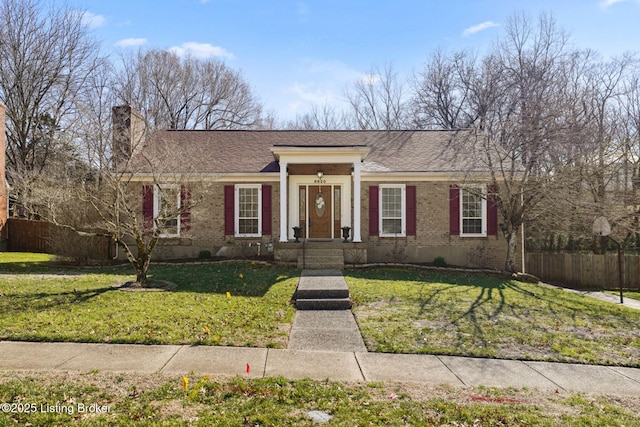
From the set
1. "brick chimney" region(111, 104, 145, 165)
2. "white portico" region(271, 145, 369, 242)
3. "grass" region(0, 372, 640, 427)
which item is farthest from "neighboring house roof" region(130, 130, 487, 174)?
"grass" region(0, 372, 640, 427)

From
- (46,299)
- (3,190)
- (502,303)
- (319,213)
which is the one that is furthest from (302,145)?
(3,190)

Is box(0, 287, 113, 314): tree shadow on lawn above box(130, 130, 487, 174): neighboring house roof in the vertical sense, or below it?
below

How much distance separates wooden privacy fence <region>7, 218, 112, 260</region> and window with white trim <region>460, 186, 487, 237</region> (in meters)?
13.8

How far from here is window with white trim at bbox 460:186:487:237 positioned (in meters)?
16.4

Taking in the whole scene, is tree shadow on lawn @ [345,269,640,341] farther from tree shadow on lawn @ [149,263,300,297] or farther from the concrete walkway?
tree shadow on lawn @ [149,263,300,297]

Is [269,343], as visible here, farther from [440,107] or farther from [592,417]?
[440,107]

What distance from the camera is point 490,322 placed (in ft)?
26.9

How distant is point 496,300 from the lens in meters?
10.3

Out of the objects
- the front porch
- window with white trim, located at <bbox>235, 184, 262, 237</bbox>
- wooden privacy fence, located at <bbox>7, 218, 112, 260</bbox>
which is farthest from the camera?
window with white trim, located at <bbox>235, 184, 262, 237</bbox>

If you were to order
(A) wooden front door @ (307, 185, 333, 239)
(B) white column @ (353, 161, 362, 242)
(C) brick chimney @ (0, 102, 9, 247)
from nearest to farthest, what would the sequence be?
1. (B) white column @ (353, 161, 362, 242)
2. (A) wooden front door @ (307, 185, 333, 239)
3. (C) brick chimney @ (0, 102, 9, 247)

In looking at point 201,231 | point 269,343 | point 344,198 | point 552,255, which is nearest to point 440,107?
point 552,255

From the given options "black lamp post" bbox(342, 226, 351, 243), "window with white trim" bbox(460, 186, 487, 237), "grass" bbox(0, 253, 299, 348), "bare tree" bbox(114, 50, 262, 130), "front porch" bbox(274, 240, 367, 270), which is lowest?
"grass" bbox(0, 253, 299, 348)

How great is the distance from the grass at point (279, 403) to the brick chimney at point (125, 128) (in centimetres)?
930

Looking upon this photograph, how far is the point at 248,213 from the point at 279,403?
12767 millimetres
